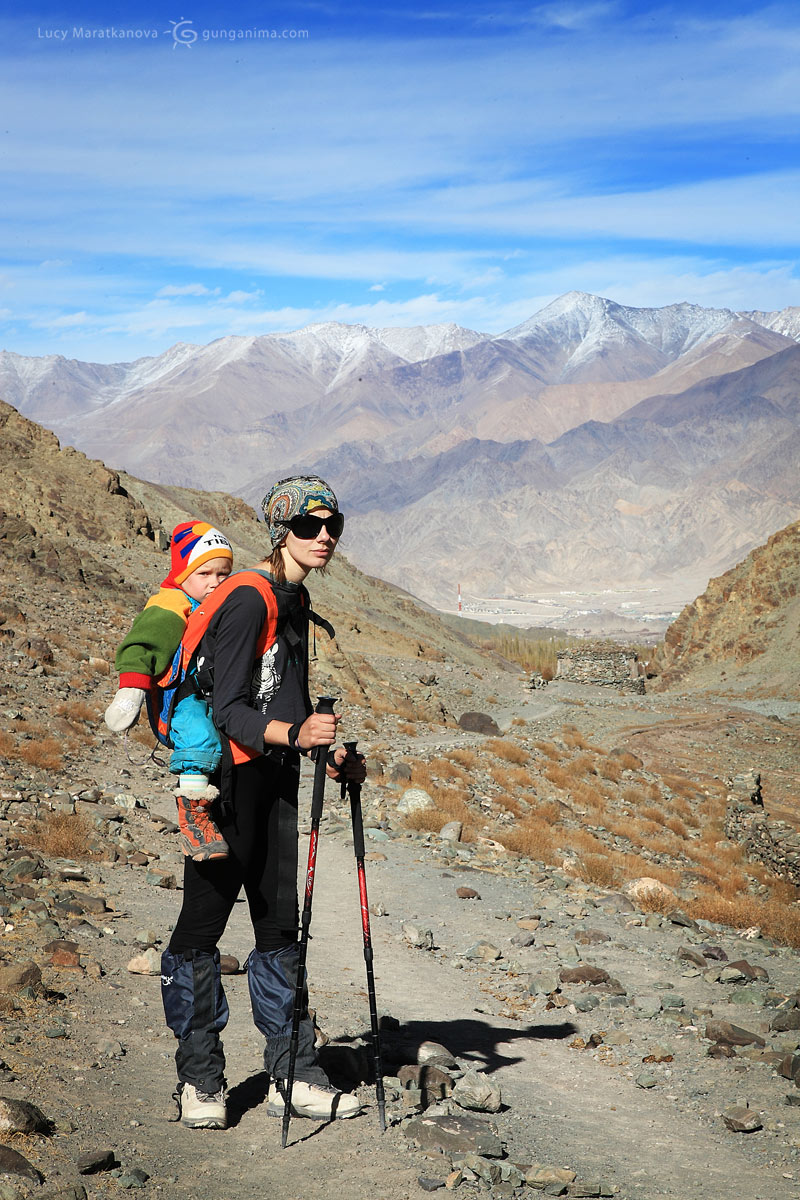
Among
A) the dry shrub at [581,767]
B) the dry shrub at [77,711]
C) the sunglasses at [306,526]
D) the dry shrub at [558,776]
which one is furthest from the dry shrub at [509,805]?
the sunglasses at [306,526]

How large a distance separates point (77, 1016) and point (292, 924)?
1.53m

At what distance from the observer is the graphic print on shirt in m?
3.78

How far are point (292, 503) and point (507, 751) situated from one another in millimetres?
17356

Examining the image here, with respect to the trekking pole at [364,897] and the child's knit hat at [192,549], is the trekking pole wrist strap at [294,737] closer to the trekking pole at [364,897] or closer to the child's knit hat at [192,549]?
the trekking pole at [364,897]

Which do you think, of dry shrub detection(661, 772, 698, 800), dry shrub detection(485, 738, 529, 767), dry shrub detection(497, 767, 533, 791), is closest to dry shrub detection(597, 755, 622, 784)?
dry shrub detection(661, 772, 698, 800)

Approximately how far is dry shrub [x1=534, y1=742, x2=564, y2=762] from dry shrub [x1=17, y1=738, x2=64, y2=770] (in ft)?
41.4

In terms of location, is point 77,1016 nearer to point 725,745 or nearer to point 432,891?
point 432,891

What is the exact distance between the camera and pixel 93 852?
816 centimetres

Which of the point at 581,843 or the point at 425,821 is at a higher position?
the point at 425,821

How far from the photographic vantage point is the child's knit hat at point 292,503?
390cm

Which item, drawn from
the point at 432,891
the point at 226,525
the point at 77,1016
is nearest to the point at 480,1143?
the point at 77,1016

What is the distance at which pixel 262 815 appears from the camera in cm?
382

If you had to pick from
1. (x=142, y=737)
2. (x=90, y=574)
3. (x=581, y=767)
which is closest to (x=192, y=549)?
(x=142, y=737)

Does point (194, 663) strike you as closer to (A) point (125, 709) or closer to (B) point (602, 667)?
(A) point (125, 709)
